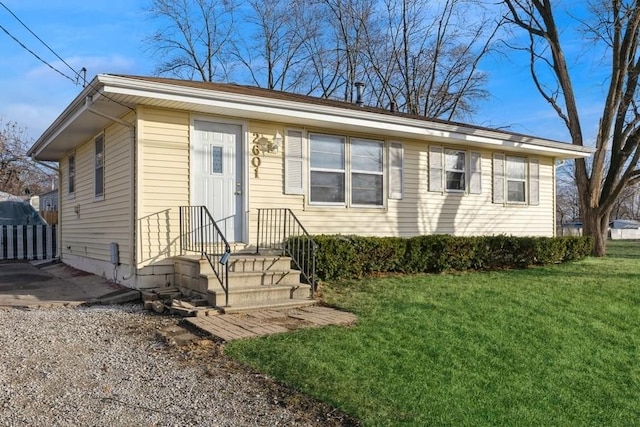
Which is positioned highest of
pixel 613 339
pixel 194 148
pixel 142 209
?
pixel 194 148

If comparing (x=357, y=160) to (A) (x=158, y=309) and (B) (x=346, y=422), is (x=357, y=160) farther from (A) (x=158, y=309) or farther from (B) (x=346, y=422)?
(B) (x=346, y=422)

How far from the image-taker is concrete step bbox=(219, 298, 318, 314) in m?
6.27

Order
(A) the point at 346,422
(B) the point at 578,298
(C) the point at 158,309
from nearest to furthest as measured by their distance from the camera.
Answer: (A) the point at 346,422 → (C) the point at 158,309 → (B) the point at 578,298

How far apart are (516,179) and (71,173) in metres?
10.6

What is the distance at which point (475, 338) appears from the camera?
17.7 ft

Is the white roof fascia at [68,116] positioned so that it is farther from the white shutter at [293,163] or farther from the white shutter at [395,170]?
the white shutter at [395,170]

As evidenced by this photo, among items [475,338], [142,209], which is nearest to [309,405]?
[475,338]

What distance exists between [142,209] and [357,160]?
4.17 m

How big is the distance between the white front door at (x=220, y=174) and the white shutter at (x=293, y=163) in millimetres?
868

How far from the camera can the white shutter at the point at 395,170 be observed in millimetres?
10336

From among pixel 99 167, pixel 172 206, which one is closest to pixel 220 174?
pixel 172 206

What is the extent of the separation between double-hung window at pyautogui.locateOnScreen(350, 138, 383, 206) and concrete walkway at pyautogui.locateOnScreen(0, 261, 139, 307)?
4546 mm

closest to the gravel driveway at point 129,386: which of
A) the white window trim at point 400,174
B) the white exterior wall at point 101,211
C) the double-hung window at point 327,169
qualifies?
the white exterior wall at point 101,211

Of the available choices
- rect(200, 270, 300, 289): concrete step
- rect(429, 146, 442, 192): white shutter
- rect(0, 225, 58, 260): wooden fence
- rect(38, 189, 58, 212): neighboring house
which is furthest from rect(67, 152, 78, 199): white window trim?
rect(38, 189, 58, 212): neighboring house
